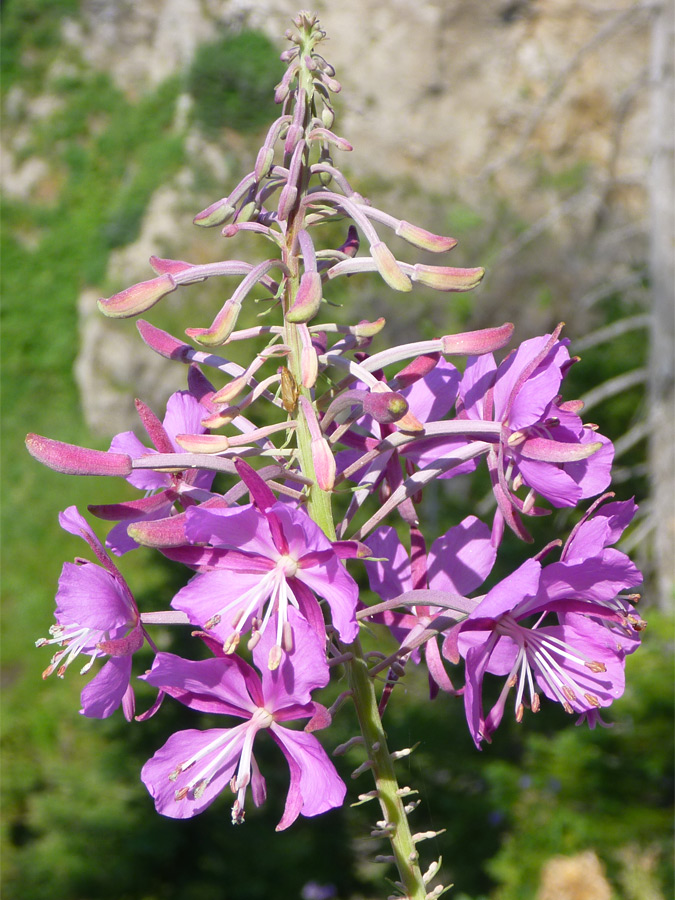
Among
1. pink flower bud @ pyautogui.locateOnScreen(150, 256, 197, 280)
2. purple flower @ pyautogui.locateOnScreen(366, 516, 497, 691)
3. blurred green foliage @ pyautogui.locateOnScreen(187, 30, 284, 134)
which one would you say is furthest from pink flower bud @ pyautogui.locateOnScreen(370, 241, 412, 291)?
blurred green foliage @ pyautogui.locateOnScreen(187, 30, 284, 134)

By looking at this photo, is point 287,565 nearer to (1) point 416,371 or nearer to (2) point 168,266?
(1) point 416,371

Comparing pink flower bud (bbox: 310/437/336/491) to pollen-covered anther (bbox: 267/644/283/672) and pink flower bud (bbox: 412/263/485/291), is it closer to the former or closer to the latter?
pollen-covered anther (bbox: 267/644/283/672)

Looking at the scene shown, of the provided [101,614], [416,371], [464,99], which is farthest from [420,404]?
[464,99]

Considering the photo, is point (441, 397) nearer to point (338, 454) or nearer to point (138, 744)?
point (338, 454)

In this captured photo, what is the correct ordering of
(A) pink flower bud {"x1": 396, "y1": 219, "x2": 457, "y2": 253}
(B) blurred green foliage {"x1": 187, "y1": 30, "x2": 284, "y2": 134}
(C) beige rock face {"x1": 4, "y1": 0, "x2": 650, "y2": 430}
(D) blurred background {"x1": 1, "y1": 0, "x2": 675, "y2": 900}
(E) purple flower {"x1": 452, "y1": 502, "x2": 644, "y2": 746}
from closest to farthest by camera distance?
(E) purple flower {"x1": 452, "y1": 502, "x2": 644, "y2": 746}
(A) pink flower bud {"x1": 396, "y1": 219, "x2": 457, "y2": 253}
(D) blurred background {"x1": 1, "y1": 0, "x2": 675, "y2": 900}
(C) beige rock face {"x1": 4, "y1": 0, "x2": 650, "y2": 430}
(B) blurred green foliage {"x1": 187, "y1": 30, "x2": 284, "y2": 134}

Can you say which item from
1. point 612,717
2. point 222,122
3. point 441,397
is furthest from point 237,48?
point 441,397

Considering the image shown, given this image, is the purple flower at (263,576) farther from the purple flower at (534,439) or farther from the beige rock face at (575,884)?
the beige rock face at (575,884)
